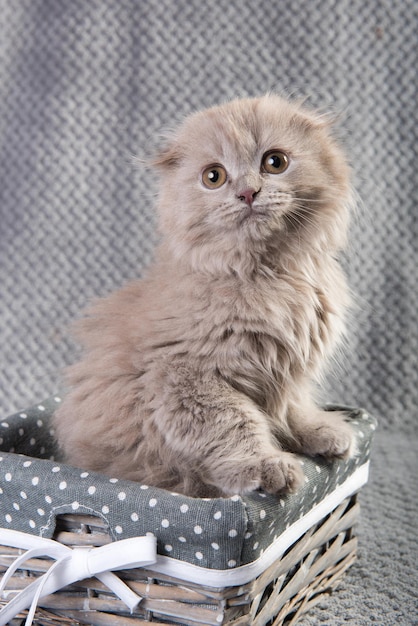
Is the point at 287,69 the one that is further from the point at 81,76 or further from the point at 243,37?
the point at 81,76

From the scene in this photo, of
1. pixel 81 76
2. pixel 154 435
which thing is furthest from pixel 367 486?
pixel 81 76

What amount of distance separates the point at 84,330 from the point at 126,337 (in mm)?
133

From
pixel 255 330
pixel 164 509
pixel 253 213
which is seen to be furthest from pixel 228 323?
pixel 164 509

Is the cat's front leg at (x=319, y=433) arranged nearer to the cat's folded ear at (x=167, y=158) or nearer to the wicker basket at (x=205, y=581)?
the wicker basket at (x=205, y=581)

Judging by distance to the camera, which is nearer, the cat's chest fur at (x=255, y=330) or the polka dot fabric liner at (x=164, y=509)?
the polka dot fabric liner at (x=164, y=509)

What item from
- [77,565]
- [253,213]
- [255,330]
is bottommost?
[77,565]

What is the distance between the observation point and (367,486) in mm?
1571

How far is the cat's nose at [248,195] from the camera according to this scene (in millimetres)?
1012

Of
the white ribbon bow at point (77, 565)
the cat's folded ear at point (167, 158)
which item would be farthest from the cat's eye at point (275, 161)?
the white ribbon bow at point (77, 565)

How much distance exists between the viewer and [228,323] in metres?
1.04

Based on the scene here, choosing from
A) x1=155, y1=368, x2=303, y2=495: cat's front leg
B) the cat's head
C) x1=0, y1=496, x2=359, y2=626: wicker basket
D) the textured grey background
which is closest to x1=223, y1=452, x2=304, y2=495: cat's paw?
x1=155, y1=368, x2=303, y2=495: cat's front leg

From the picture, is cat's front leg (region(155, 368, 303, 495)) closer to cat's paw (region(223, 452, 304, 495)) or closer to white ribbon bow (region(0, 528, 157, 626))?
cat's paw (region(223, 452, 304, 495))

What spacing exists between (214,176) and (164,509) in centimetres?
46

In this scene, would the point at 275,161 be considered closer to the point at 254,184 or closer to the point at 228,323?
the point at 254,184
